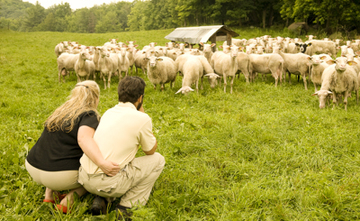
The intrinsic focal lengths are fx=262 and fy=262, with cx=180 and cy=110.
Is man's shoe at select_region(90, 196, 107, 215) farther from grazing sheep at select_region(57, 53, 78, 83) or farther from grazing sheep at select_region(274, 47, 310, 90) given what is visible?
grazing sheep at select_region(57, 53, 78, 83)

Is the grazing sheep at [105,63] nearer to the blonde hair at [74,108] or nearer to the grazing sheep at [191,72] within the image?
the grazing sheep at [191,72]

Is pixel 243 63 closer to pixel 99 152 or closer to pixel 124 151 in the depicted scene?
pixel 124 151

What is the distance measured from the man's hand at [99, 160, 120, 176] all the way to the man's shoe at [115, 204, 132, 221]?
0.45 m

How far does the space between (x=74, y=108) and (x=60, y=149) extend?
505 millimetres

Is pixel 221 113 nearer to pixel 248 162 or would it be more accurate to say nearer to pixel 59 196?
pixel 248 162

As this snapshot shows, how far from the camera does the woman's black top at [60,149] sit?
3.03m

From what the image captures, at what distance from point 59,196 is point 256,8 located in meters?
42.5


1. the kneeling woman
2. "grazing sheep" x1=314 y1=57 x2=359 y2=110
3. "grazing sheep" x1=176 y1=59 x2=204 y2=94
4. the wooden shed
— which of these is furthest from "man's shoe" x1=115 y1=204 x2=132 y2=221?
the wooden shed

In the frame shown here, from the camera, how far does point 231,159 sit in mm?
4562

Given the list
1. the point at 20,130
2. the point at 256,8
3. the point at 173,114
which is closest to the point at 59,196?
the point at 20,130

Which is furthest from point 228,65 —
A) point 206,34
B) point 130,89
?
point 130,89

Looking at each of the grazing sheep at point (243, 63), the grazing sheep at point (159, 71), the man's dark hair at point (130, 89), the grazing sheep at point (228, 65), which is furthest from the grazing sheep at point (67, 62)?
the man's dark hair at point (130, 89)

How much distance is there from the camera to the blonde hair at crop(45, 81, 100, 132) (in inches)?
119

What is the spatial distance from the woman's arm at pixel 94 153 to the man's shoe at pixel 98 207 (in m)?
0.43
